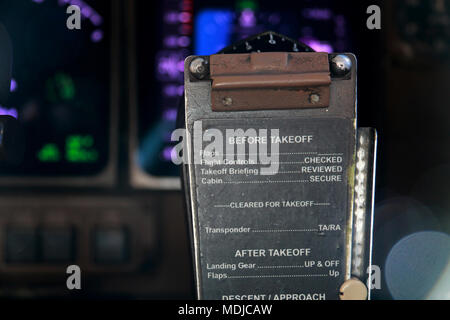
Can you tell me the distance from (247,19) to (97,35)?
1.07 ft

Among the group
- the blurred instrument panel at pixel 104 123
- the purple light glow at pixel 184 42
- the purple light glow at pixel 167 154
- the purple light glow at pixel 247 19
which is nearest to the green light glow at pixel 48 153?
the blurred instrument panel at pixel 104 123

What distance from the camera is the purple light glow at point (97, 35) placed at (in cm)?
110

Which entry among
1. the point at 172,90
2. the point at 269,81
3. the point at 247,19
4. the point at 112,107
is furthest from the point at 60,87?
the point at 269,81

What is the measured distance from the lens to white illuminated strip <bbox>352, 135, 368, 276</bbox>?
51 centimetres

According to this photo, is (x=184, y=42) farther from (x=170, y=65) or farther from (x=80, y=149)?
(x=80, y=149)

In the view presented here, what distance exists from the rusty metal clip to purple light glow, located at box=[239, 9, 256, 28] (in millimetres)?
613

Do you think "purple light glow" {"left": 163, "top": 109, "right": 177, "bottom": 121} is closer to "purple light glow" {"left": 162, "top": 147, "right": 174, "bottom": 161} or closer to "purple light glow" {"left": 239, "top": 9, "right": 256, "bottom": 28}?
"purple light glow" {"left": 162, "top": 147, "right": 174, "bottom": 161}

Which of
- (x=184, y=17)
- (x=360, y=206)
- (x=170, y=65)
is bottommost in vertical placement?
(x=360, y=206)

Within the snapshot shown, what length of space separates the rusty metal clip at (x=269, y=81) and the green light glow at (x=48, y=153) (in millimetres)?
678

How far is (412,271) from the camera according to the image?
2.07ft

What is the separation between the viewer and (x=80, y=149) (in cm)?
109

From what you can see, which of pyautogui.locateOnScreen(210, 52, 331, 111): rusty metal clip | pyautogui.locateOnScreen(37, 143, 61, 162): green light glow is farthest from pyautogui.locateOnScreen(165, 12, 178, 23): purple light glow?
pyautogui.locateOnScreen(210, 52, 331, 111): rusty metal clip
